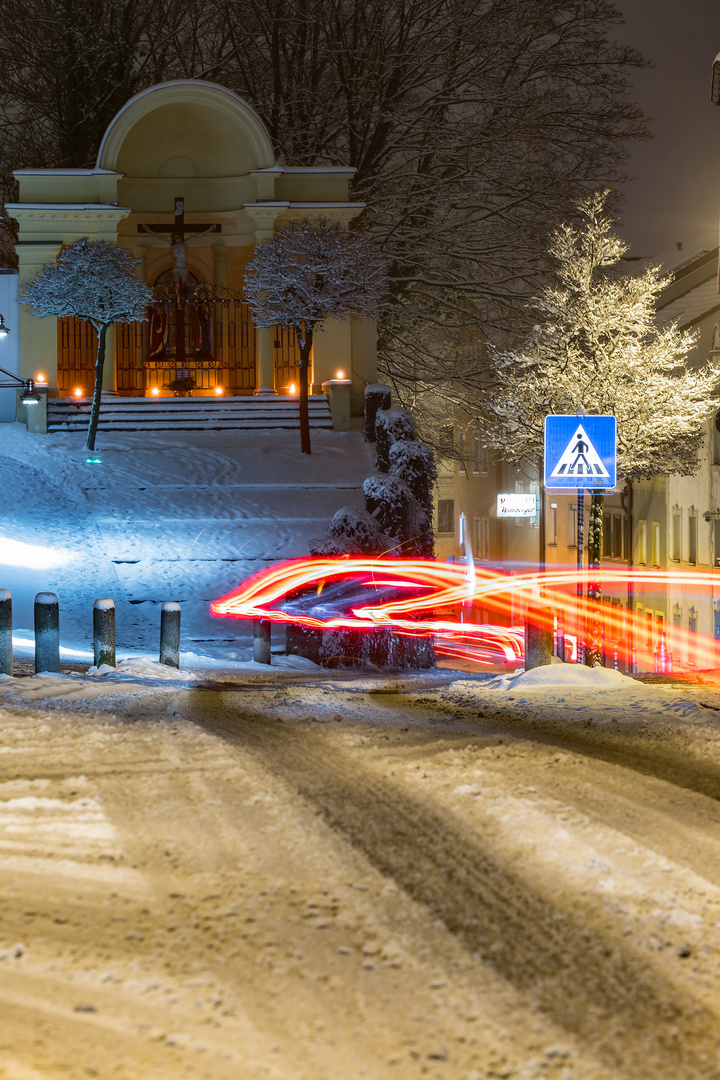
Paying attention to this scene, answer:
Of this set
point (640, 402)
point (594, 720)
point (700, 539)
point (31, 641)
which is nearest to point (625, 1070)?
point (594, 720)

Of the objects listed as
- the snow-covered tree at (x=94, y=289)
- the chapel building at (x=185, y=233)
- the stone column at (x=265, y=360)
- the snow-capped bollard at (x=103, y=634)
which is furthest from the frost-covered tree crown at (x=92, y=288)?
the snow-capped bollard at (x=103, y=634)

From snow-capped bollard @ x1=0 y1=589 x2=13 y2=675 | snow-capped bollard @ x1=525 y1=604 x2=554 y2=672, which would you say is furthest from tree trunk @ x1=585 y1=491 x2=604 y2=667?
snow-capped bollard @ x1=0 y1=589 x2=13 y2=675

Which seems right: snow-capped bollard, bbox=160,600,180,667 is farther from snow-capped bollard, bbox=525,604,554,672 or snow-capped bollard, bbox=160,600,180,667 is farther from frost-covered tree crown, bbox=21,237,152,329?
frost-covered tree crown, bbox=21,237,152,329

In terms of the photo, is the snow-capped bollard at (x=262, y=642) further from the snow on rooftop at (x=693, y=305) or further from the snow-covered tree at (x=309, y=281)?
the snow on rooftop at (x=693, y=305)

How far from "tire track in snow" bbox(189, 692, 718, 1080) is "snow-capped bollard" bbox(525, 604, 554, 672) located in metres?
5.90

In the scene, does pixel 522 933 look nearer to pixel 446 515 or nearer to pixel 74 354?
pixel 74 354

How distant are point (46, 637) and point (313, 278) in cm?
1468

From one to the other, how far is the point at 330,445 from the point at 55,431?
22.6 feet

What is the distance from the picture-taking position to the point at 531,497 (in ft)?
126

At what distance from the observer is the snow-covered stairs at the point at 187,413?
26398 mm

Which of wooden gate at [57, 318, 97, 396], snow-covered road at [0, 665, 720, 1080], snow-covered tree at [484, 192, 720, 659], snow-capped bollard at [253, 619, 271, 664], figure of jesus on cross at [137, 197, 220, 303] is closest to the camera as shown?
snow-covered road at [0, 665, 720, 1080]

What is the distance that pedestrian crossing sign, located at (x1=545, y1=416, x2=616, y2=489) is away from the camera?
11.9 m

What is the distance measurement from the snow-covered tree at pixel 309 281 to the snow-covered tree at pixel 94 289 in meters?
2.91

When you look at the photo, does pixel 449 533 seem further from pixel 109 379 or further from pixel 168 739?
pixel 168 739
